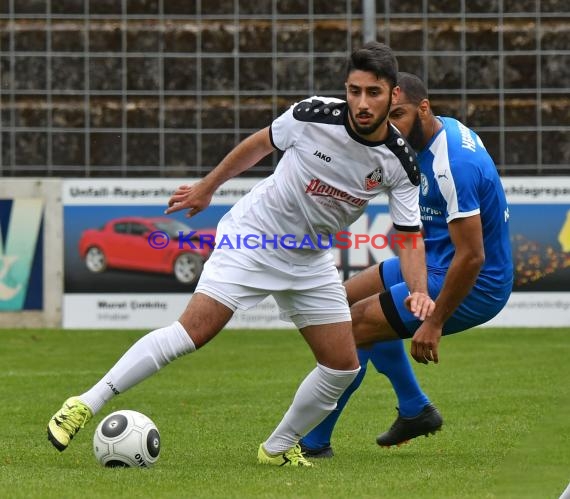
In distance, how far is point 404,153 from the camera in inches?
255

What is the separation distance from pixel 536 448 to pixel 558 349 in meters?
6.45

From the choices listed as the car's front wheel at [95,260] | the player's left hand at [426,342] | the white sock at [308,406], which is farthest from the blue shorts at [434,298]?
the car's front wheel at [95,260]

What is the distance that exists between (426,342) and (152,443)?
1.40 metres

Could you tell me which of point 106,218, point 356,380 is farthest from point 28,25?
point 356,380

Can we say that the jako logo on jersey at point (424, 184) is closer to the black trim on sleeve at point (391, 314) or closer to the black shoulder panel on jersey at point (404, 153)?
the black trim on sleeve at point (391, 314)

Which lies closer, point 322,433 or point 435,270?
point 322,433

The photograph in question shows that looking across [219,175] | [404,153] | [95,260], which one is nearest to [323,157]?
[404,153]

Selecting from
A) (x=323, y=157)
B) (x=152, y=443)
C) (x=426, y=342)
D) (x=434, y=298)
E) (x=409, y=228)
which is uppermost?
(x=323, y=157)

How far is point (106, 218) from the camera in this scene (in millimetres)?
16188

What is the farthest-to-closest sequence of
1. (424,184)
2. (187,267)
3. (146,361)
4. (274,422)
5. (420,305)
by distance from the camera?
(187,267) < (274,422) < (424,184) < (420,305) < (146,361)

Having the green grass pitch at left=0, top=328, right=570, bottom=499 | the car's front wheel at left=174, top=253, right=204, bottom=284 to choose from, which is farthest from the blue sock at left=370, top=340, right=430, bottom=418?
the car's front wheel at left=174, top=253, right=204, bottom=284

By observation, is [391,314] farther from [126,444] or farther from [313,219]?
[126,444]

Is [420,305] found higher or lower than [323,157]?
lower

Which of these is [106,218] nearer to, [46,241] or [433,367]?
[46,241]
